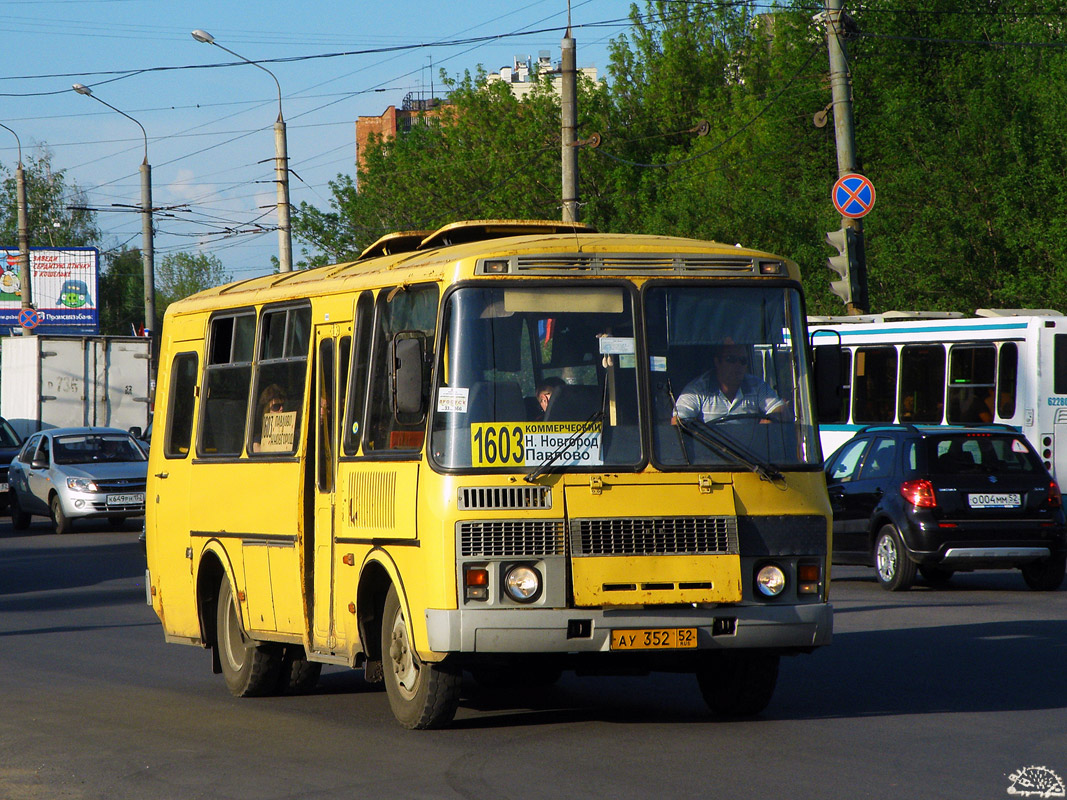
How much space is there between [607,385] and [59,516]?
71.6 ft

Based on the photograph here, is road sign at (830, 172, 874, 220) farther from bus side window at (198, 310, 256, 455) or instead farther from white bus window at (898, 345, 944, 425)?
bus side window at (198, 310, 256, 455)

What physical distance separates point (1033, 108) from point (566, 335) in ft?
107

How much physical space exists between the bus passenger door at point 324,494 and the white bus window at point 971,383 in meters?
17.0

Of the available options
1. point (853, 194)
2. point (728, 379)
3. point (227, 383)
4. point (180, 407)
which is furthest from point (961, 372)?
point (728, 379)

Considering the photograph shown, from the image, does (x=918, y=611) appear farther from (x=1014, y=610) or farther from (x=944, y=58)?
(x=944, y=58)

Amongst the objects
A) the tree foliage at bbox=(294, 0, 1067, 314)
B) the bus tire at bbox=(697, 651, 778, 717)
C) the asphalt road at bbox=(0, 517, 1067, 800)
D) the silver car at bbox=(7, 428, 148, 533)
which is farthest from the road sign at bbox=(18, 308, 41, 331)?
the bus tire at bbox=(697, 651, 778, 717)

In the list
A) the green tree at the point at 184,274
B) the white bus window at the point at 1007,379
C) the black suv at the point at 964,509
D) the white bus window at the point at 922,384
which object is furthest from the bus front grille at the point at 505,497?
the green tree at the point at 184,274

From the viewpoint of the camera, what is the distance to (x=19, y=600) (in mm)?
18531

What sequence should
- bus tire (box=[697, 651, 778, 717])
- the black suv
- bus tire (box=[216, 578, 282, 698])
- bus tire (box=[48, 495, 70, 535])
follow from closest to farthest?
bus tire (box=[697, 651, 778, 717]), bus tire (box=[216, 578, 282, 698]), the black suv, bus tire (box=[48, 495, 70, 535])

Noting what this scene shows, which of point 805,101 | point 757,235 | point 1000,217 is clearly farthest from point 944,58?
point 1000,217

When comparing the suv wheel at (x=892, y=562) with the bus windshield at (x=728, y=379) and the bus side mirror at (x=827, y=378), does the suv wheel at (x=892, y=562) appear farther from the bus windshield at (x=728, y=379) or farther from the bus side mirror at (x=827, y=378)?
the bus windshield at (x=728, y=379)

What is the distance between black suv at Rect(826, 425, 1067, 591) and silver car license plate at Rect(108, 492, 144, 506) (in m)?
14.2

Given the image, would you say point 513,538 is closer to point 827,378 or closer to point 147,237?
point 827,378

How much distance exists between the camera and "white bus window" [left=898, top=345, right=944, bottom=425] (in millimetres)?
26547
